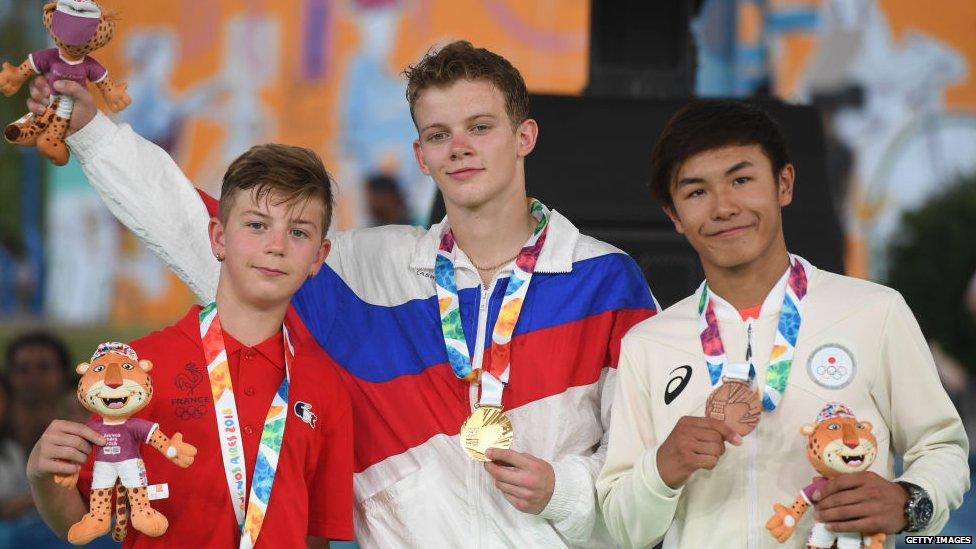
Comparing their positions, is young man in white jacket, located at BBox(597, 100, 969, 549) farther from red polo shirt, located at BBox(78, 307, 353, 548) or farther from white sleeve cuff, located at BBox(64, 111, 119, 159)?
white sleeve cuff, located at BBox(64, 111, 119, 159)

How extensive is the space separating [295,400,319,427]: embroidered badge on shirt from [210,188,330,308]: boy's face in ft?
0.73

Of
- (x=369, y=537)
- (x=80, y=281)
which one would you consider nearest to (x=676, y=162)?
(x=369, y=537)

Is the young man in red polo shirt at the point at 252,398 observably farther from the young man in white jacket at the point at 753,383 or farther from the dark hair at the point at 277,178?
the young man in white jacket at the point at 753,383

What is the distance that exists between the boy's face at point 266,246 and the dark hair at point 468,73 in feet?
1.54

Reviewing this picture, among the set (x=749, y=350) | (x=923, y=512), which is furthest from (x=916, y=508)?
(x=749, y=350)

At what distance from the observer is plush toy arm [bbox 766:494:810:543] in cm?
210

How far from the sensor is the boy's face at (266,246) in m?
2.35

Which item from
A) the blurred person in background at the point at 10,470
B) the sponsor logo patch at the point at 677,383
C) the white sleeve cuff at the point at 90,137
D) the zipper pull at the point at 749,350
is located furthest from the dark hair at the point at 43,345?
the zipper pull at the point at 749,350

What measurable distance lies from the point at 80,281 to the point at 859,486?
5764mm

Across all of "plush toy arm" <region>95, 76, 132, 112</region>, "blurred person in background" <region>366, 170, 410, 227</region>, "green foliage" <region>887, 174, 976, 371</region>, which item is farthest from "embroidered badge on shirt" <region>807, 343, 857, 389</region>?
"blurred person in background" <region>366, 170, 410, 227</region>

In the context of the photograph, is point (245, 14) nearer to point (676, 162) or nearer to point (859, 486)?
point (676, 162)

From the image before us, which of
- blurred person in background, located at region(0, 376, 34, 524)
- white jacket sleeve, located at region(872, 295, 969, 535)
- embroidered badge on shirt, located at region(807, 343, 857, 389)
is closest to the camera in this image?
white jacket sleeve, located at region(872, 295, 969, 535)

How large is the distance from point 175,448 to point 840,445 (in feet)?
3.97

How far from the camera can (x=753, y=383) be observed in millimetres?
2334
